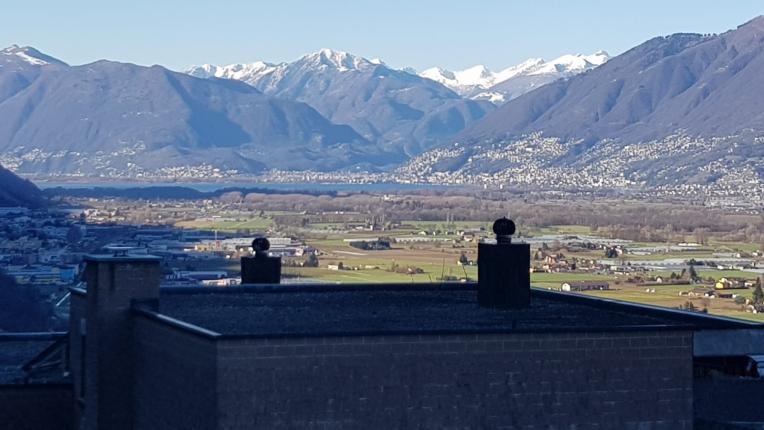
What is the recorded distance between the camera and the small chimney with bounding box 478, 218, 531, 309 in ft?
82.5

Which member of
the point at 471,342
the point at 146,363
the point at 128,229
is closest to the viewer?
the point at 471,342

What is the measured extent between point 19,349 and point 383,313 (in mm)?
7465

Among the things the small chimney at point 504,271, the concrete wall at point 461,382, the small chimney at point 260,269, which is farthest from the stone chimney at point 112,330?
Answer: the small chimney at point 260,269

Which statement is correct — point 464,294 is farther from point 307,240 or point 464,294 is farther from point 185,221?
point 185,221

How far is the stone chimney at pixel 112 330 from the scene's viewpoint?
2398 cm

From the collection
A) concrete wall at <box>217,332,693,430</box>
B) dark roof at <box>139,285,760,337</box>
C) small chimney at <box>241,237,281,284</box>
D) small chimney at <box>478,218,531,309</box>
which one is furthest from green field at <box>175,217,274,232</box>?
concrete wall at <box>217,332,693,430</box>

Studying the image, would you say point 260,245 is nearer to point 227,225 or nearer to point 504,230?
point 504,230

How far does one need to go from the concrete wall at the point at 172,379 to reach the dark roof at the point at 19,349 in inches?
212

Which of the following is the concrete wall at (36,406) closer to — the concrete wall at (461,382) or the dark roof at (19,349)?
the dark roof at (19,349)

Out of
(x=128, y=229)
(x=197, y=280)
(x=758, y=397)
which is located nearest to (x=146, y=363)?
(x=758, y=397)

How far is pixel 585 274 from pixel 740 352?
95185 mm

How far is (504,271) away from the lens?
25859mm

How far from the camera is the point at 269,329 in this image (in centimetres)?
2378

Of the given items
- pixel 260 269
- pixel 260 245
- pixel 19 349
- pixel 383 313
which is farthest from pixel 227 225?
pixel 383 313
